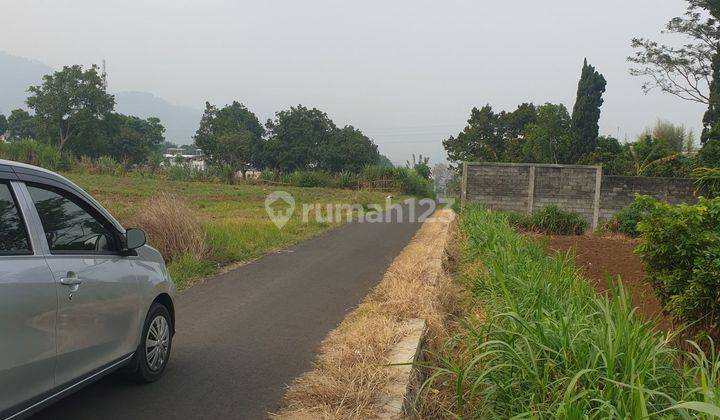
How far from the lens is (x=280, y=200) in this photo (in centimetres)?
3072

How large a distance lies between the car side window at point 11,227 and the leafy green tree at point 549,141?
41.2 m

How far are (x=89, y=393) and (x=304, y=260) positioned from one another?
6.79 m

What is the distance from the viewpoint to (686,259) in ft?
18.7

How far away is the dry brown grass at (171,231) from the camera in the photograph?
31.1 feet

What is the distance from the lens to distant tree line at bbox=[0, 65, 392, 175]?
5866 cm

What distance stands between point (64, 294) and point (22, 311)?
40cm

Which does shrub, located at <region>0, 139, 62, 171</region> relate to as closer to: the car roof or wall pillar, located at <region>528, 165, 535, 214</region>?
wall pillar, located at <region>528, 165, 535, 214</region>

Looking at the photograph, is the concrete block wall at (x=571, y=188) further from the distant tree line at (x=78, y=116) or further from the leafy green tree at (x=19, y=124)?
the leafy green tree at (x=19, y=124)

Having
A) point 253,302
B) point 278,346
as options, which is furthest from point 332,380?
point 253,302

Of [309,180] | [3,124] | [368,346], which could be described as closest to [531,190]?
[368,346]

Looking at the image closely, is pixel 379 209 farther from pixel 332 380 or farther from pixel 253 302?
pixel 332 380

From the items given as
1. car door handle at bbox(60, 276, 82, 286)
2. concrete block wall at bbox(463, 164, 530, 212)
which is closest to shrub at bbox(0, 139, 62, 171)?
concrete block wall at bbox(463, 164, 530, 212)

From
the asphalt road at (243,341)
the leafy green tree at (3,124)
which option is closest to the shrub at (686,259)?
the asphalt road at (243,341)

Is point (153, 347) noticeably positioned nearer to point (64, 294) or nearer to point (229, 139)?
point (64, 294)
